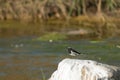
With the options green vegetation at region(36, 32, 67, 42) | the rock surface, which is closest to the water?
green vegetation at region(36, 32, 67, 42)

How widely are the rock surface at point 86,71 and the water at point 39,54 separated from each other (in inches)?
70.7

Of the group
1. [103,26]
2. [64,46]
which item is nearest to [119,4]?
[103,26]

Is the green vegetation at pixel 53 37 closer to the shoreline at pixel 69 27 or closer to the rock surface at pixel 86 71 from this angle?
the shoreline at pixel 69 27

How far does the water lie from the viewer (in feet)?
30.6

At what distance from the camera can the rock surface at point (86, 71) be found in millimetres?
6457

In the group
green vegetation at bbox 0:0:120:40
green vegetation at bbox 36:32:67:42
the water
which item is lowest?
the water

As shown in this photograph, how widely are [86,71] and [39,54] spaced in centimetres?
455

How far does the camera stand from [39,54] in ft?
36.4

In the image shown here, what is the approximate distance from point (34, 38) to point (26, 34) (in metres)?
0.74

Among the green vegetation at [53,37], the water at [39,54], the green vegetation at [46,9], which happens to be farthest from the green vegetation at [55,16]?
the water at [39,54]

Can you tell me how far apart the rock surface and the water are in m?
1.80

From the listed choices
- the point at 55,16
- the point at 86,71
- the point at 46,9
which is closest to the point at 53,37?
the point at 46,9

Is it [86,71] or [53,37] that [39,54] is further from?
[86,71]

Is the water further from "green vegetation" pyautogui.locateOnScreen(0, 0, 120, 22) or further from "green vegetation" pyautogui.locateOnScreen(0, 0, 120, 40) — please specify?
"green vegetation" pyautogui.locateOnScreen(0, 0, 120, 22)
